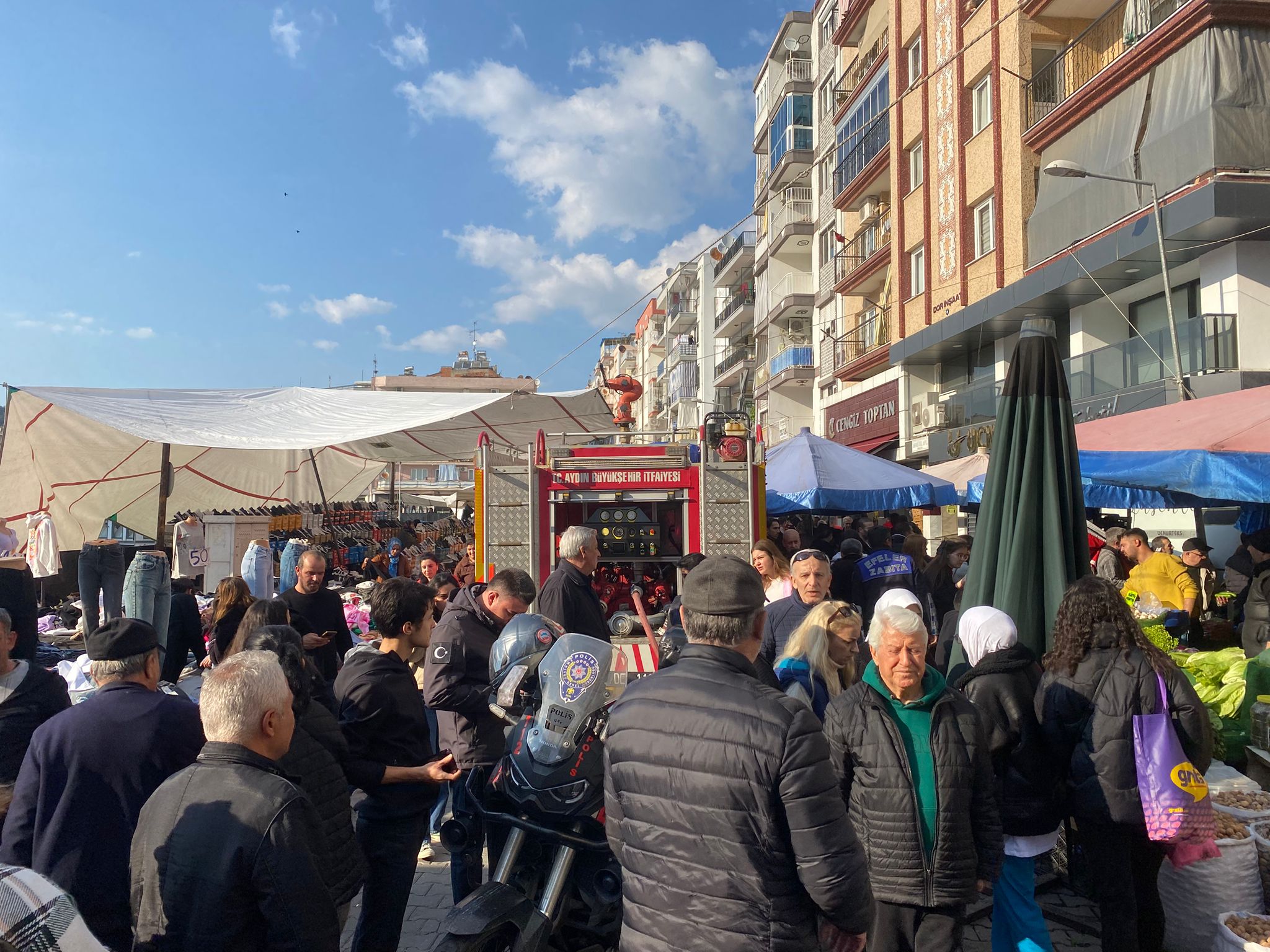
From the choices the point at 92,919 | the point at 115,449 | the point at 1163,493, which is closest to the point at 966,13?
the point at 1163,493

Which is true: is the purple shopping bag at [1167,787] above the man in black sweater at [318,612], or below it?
below

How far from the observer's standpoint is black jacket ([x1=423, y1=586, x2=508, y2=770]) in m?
3.86

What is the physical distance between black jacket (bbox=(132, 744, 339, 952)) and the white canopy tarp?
27.2 ft

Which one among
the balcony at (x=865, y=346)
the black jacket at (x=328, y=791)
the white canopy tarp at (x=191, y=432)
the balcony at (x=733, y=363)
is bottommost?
the black jacket at (x=328, y=791)

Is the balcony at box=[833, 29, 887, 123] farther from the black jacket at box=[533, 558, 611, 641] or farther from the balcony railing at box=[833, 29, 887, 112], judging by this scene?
the black jacket at box=[533, 558, 611, 641]

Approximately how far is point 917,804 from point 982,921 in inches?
83.0

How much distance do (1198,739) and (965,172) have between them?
20.1 m

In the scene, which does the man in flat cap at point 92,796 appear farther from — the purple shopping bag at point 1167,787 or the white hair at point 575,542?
the purple shopping bag at point 1167,787

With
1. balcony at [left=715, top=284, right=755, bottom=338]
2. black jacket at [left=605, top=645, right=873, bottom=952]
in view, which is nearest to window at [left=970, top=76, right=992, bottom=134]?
black jacket at [left=605, top=645, right=873, bottom=952]

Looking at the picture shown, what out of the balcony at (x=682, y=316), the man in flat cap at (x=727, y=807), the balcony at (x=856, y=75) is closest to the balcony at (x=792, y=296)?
the balcony at (x=856, y=75)

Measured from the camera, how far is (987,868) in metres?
3.02

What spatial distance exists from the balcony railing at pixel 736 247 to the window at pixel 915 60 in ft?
62.3

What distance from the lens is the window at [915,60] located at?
22641 mm

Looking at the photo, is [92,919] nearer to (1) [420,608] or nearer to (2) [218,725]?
(2) [218,725]
